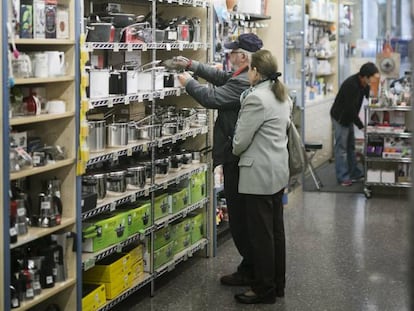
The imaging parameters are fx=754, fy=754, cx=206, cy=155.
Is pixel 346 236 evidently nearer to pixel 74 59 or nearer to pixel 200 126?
pixel 200 126

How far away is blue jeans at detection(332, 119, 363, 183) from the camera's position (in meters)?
10.5

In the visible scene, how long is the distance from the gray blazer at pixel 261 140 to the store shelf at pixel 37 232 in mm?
1383

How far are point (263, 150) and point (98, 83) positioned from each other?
4.09ft

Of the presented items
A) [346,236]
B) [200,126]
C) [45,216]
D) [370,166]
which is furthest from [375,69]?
[45,216]

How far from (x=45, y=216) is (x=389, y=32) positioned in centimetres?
915

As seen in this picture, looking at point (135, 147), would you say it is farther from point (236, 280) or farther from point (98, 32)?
point (236, 280)

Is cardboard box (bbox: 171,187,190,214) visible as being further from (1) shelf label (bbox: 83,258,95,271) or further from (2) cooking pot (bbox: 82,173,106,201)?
(1) shelf label (bbox: 83,258,95,271)

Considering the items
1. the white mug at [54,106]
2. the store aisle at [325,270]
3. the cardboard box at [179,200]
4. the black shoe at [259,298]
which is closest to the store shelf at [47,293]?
the white mug at [54,106]

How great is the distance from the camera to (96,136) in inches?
189

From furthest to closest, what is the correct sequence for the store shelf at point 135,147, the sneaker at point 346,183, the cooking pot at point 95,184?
the sneaker at point 346,183, the cooking pot at point 95,184, the store shelf at point 135,147

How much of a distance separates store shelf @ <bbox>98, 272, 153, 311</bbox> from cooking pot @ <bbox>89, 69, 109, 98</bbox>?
4.41 feet

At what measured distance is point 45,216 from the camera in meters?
4.13

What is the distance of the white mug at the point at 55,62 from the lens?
159 inches

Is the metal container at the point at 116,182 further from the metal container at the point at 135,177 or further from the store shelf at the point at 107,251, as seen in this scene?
the store shelf at the point at 107,251
